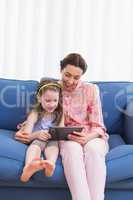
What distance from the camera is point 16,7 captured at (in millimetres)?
3066

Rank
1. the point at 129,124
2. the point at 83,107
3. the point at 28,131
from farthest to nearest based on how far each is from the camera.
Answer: the point at 129,124, the point at 83,107, the point at 28,131

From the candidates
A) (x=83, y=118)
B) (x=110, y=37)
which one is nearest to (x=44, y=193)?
(x=83, y=118)

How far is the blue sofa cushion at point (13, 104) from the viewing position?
256 cm

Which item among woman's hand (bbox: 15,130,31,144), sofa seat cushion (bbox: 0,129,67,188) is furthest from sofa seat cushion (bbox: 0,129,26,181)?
woman's hand (bbox: 15,130,31,144)

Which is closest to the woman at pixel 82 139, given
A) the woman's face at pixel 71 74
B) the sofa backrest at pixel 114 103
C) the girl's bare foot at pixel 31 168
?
the woman's face at pixel 71 74

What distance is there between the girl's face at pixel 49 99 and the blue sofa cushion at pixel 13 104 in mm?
Answer: 342

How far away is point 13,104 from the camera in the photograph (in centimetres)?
256

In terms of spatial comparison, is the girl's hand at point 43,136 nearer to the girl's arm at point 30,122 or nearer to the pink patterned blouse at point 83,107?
the girl's arm at point 30,122

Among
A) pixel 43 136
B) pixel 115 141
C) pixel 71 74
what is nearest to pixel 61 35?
pixel 71 74

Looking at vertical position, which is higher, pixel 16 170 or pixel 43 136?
pixel 43 136

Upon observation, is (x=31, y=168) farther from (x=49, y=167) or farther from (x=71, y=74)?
(x=71, y=74)

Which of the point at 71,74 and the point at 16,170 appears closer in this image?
the point at 16,170

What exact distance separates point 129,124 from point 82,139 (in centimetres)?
51

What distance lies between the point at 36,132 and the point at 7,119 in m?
0.47
